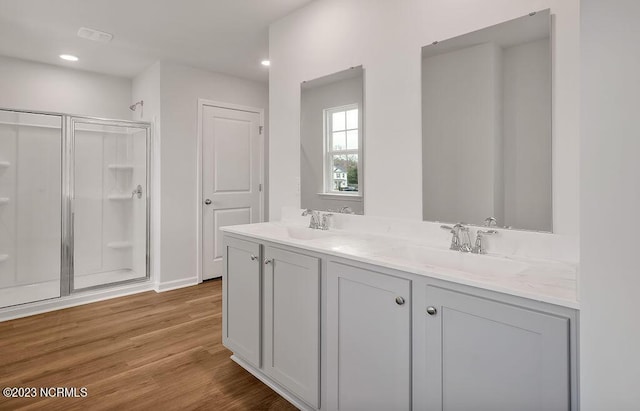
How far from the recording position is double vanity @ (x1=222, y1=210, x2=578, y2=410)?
107 centimetres

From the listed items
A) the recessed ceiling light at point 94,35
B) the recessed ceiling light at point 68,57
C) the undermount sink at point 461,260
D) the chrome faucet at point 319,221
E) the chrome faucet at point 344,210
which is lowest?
the undermount sink at point 461,260

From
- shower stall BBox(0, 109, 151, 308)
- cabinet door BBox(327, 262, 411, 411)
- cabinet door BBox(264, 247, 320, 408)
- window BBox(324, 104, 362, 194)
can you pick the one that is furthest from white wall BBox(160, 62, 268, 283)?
cabinet door BBox(327, 262, 411, 411)

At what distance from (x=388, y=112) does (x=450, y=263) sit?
0.95 metres

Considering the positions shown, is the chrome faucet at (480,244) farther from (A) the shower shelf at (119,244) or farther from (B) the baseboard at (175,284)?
(A) the shower shelf at (119,244)

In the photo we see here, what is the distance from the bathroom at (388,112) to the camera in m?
0.81

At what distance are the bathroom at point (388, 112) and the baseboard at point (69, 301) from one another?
0.04ft

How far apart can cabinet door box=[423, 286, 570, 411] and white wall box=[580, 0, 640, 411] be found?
173 millimetres

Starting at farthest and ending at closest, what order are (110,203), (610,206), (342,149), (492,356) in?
(110,203)
(342,149)
(492,356)
(610,206)

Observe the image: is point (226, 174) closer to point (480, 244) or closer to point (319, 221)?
point (319, 221)

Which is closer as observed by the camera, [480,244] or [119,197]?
[480,244]

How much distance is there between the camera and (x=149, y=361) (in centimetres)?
244

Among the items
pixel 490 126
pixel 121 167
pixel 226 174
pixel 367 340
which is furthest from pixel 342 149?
pixel 121 167

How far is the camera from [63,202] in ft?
11.9

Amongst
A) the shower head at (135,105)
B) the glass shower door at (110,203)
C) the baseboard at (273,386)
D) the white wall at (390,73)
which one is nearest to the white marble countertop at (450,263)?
the white wall at (390,73)
